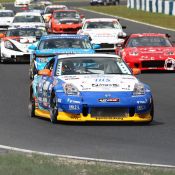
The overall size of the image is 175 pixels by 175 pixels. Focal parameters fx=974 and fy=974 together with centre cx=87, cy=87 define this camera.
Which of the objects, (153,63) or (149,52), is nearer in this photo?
(153,63)

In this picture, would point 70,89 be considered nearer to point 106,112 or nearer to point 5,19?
point 106,112

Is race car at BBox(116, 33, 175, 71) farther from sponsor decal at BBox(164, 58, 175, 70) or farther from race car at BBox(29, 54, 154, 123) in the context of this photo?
race car at BBox(29, 54, 154, 123)

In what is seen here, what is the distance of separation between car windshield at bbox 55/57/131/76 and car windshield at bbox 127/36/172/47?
12907 mm

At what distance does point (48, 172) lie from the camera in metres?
9.63

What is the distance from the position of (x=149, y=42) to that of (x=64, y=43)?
4.18 metres

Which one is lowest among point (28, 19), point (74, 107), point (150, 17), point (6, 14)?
point (150, 17)

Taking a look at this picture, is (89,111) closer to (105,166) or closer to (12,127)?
(12,127)

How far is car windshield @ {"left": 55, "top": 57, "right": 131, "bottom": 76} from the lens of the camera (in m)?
16.3

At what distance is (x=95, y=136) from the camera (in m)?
13.8

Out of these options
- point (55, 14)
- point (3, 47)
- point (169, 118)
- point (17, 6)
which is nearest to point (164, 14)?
point (55, 14)

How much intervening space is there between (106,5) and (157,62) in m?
83.8

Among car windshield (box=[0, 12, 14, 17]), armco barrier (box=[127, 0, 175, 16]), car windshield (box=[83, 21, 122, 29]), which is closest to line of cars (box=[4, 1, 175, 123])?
car windshield (box=[83, 21, 122, 29])

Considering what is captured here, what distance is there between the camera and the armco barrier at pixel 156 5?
7362 cm

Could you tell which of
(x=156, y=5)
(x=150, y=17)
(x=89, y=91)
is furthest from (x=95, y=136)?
(x=156, y=5)
